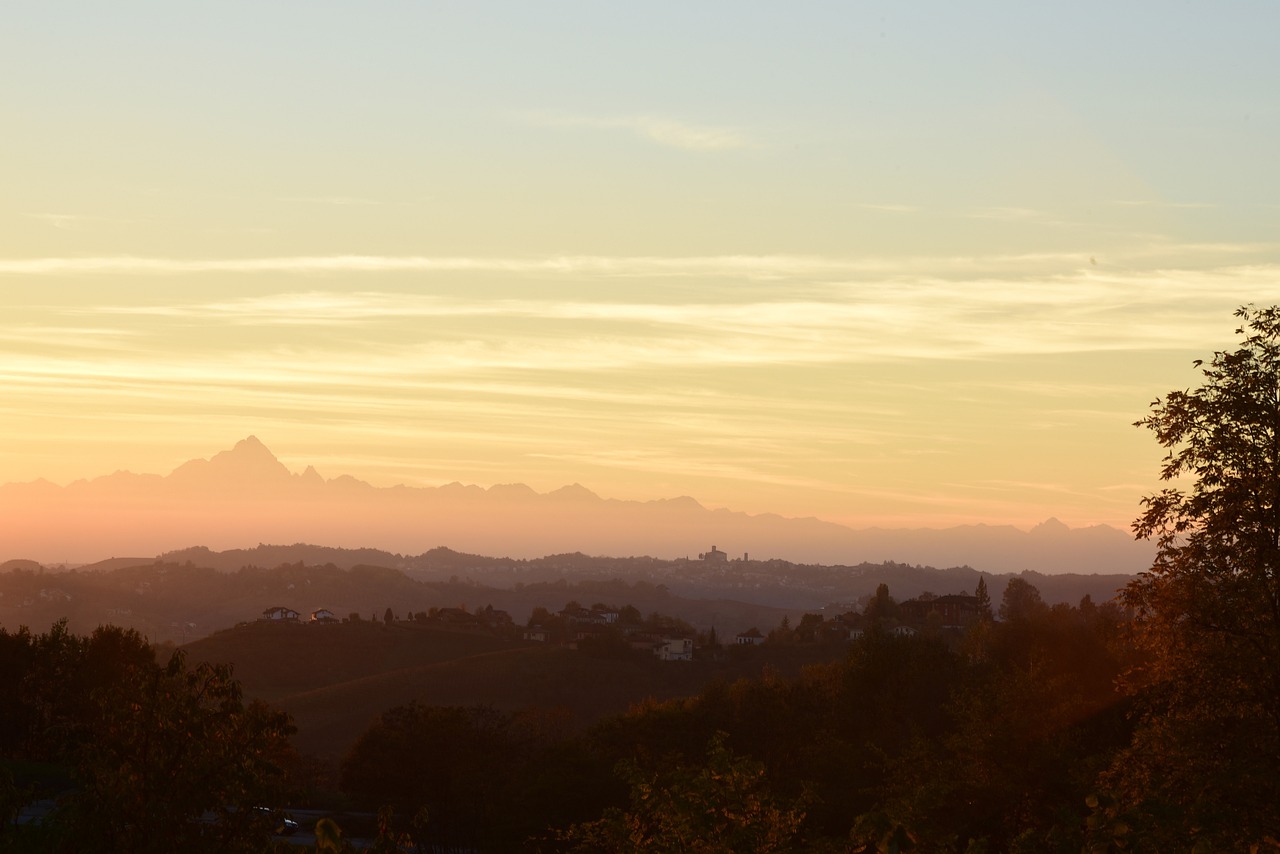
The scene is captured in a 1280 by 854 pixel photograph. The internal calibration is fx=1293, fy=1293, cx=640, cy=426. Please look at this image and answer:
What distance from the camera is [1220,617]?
1032 inches

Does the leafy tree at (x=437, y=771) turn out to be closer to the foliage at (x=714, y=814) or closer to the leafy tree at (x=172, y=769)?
the foliage at (x=714, y=814)

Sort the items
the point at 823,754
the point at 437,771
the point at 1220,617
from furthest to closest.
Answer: the point at 823,754
the point at 437,771
the point at 1220,617

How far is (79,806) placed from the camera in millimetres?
18406

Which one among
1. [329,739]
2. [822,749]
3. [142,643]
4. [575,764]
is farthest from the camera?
[329,739]

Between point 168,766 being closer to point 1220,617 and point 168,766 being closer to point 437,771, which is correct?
point 1220,617

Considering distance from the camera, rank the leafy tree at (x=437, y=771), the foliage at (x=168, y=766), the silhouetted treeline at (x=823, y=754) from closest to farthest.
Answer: the foliage at (x=168, y=766), the silhouetted treeline at (x=823, y=754), the leafy tree at (x=437, y=771)

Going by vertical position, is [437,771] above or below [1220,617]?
below

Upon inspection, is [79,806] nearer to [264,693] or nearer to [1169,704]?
[1169,704]

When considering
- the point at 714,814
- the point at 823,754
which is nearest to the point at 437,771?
the point at 823,754

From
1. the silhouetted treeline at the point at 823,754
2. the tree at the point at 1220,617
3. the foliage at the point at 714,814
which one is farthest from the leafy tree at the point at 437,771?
the tree at the point at 1220,617

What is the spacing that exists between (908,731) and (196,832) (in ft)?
278

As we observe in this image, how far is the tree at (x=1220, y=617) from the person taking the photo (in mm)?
25297

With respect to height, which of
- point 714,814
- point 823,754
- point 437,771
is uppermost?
point 714,814

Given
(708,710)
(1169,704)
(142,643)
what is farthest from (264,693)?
(1169,704)
